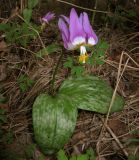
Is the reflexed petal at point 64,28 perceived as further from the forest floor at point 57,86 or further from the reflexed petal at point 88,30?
the forest floor at point 57,86

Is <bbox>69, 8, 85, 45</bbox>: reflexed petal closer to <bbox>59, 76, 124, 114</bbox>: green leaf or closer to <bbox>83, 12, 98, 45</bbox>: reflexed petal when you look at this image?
<bbox>83, 12, 98, 45</bbox>: reflexed petal

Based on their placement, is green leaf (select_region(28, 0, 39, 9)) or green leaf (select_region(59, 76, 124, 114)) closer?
green leaf (select_region(59, 76, 124, 114))

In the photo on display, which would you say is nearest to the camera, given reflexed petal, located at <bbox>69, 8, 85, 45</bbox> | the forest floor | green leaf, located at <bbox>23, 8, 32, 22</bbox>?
reflexed petal, located at <bbox>69, 8, 85, 45</bbox>

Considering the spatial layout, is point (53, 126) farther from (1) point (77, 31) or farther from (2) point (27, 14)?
(2) point (27, 14)


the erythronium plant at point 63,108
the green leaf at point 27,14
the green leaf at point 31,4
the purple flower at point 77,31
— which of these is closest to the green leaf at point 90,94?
the erythronium plant at point 63,108

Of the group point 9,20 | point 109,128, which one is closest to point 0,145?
point 109,128

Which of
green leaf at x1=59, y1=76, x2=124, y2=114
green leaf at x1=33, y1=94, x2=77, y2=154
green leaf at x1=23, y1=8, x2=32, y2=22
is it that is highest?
green leaf at x1=23, y1=8, x2=32, y2=22

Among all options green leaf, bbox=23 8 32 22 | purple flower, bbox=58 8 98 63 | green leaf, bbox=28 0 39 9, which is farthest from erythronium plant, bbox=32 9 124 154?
green leaf, bbox=28 0 39 9
